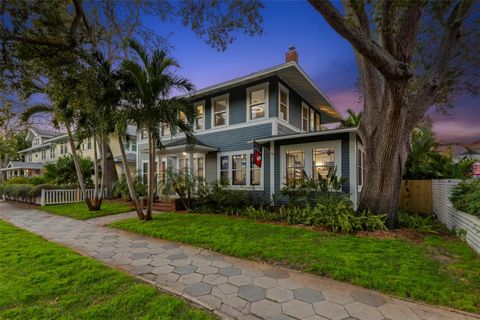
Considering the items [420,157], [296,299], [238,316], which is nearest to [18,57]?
[238,316]

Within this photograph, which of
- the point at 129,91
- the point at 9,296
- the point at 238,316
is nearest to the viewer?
the point at 238,316

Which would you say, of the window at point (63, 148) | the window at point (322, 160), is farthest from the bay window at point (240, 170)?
the window at point (63, 148)

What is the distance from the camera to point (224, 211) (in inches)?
400

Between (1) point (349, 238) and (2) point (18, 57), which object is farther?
(1) point (349, 238)

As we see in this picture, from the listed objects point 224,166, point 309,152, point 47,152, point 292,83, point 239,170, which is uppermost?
point 292,83

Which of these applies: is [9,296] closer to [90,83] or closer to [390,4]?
[90,83]

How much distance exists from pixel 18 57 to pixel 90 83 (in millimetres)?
1434

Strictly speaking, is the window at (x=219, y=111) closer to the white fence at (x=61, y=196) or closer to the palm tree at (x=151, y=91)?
the palm tree at (x=151, y=91)

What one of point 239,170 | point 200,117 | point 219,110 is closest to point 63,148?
point 200,117

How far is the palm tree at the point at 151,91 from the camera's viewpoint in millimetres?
7188

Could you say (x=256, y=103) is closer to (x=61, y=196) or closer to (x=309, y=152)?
(x=309, y=152)

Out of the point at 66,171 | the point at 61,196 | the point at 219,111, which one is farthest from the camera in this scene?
the point at 66,171

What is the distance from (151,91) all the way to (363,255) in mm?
7043

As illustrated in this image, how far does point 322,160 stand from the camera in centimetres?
1001
